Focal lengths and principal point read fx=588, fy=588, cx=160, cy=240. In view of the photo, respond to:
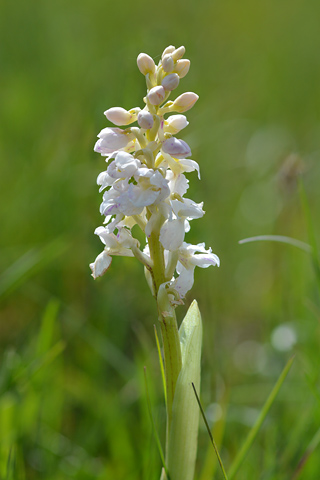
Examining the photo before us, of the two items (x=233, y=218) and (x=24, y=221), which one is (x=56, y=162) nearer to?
(x=24, y=221)

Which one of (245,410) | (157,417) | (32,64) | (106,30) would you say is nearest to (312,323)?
A: (245,410)

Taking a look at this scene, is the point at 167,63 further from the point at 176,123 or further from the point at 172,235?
the point at 172,235

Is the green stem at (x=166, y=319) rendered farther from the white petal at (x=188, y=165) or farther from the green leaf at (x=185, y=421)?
the white petal at (x=188, y=165)

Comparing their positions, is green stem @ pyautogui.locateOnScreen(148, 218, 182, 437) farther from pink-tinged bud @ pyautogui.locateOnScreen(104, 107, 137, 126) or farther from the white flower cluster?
pink-tinged bud @ pyautogui.locateOnScreen(104, 107, 137, 126)

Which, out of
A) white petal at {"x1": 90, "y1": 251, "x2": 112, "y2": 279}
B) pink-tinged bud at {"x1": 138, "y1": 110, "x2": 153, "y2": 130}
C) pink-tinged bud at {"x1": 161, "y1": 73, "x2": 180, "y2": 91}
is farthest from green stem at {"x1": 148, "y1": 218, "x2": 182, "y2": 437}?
pink-tinged bud at {"x1": 161, "y1": 73, "x2": 180, "y2": 91}

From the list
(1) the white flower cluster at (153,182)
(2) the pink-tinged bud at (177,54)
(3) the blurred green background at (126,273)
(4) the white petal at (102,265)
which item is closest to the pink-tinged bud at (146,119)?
(1) the white flower cluster at (153,182)

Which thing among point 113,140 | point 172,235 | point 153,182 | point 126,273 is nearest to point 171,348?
point 172,235
